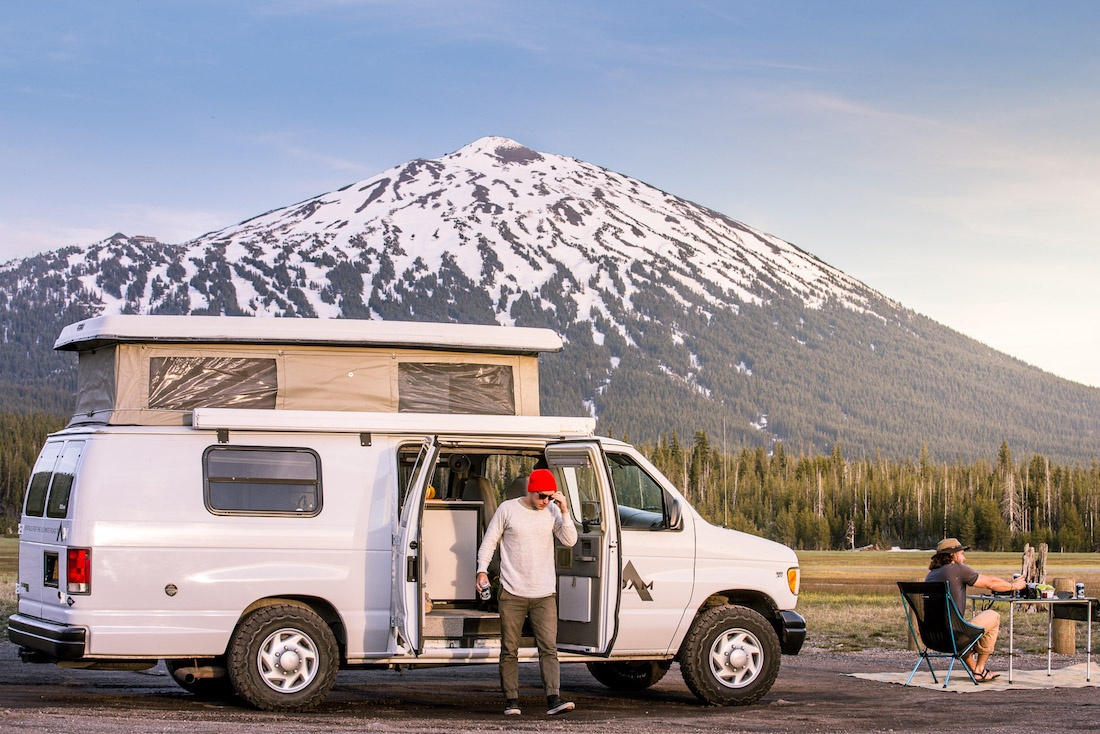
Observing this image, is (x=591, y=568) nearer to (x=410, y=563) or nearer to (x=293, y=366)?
(x=410, y=563)

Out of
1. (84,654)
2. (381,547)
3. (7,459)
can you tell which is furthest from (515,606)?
(7,459)

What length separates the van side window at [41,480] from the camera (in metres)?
12.3

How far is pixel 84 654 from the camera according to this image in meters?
11.3

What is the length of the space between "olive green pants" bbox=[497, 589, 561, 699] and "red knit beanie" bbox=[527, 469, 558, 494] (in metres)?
0.90

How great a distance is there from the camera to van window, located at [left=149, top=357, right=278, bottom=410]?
12266 mm

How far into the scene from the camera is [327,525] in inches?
479

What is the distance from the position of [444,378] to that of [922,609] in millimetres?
5261

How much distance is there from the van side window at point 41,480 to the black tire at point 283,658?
2090mm

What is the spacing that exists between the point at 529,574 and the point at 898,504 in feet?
348

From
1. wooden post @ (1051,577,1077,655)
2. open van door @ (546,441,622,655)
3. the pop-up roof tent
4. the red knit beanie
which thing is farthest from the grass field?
the red knit beanie

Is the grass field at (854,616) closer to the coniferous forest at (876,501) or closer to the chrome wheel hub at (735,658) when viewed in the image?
the chrome wheel hub at (735,658)

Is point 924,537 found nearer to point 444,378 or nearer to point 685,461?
point 685,461

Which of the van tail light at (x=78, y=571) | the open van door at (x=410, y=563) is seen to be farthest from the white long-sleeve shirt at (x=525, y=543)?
the van tail light at (x=78, y=571)

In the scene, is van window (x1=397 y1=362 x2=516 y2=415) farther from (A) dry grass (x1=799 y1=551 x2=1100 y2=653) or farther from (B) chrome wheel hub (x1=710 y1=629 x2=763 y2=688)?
(A) dry grass (x1=799 y1=551 x2=1100 y2=653)
